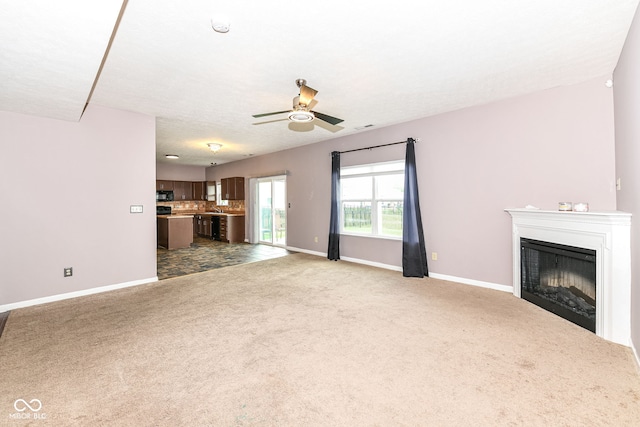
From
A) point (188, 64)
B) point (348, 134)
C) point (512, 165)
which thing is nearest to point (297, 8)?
point (188, 64)

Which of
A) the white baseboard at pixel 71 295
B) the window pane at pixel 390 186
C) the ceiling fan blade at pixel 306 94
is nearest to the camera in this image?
the ceiling fan blade at pixel 306 94

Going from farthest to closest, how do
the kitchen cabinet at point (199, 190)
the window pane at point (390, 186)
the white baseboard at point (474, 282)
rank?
1. the kitchen cabinet at point (199, 190)
2. the window pane at point (390, 186)
3. the white baseboard at point (474, 282)

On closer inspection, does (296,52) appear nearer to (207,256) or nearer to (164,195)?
(207,256)

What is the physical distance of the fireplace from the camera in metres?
2.77

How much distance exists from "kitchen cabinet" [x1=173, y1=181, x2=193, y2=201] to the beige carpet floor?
706cm

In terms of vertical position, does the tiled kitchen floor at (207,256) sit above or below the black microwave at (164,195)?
below

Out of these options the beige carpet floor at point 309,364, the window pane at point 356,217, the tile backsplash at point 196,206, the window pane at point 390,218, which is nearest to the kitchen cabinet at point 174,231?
the tile backsplash at point 196,206

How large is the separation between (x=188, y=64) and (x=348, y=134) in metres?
3.52

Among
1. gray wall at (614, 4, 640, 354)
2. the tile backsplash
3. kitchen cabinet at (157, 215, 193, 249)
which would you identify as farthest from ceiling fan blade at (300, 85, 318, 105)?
the tile backsplash

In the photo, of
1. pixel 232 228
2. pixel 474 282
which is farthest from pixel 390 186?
pixel 232 228

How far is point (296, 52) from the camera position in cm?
261

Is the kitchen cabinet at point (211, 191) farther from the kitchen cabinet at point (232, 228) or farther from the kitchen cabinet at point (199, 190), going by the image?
the kitchen cabinet at point (232, 228)

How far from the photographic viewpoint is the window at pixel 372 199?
17.1 ft

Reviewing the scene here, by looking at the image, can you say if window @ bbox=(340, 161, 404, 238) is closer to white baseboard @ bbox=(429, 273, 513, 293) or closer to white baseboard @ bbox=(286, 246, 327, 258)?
white baseboard @ bbox=(286, 246, 327, 258)
